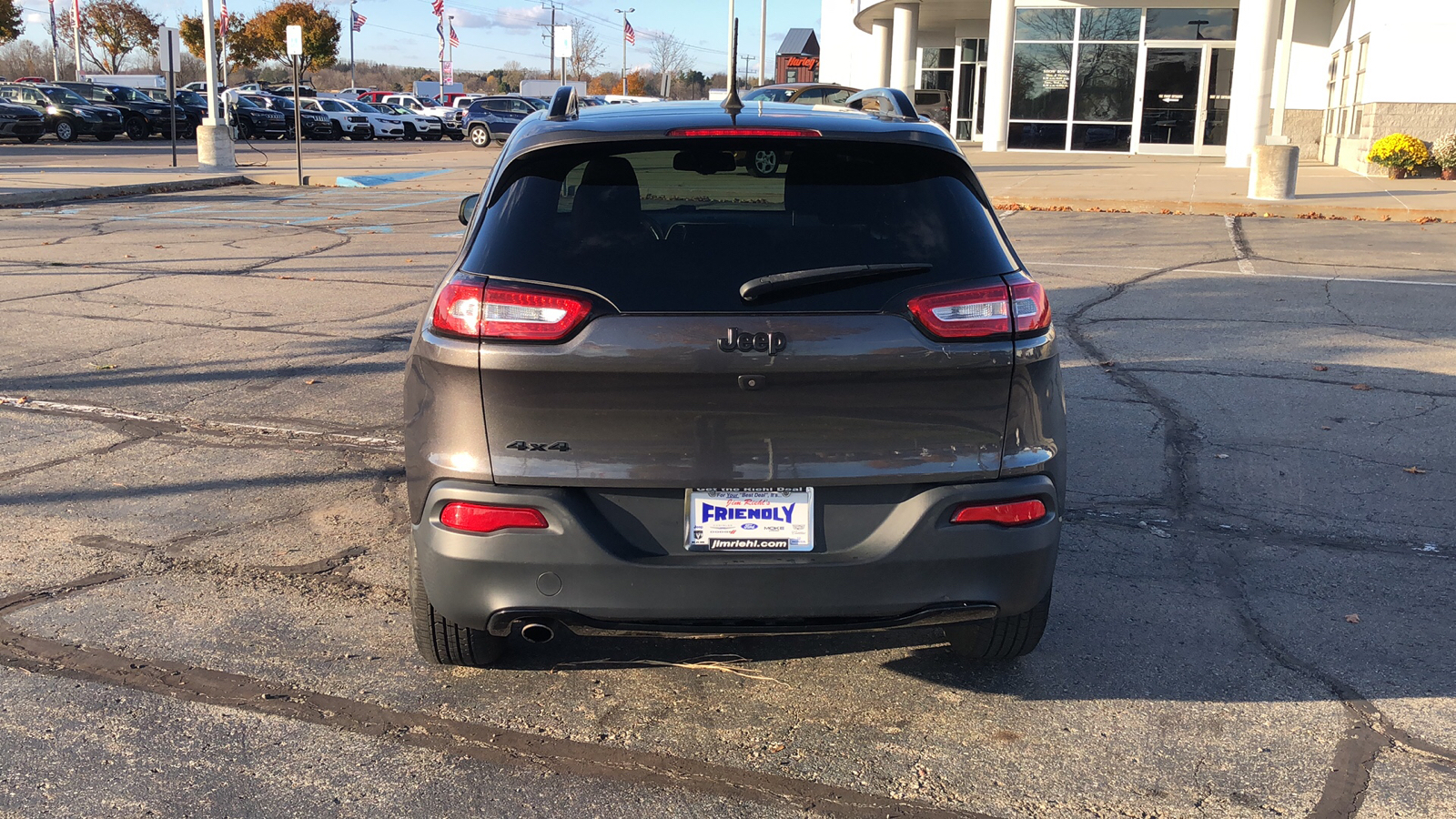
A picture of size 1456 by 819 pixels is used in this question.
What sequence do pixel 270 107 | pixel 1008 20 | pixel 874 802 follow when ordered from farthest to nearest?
pixel 270 107, pixel 1008 20, pixel 874 802

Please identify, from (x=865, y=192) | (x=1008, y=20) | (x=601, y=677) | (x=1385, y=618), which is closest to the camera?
→ (x=865, y=192)

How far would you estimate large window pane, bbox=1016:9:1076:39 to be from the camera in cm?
3192

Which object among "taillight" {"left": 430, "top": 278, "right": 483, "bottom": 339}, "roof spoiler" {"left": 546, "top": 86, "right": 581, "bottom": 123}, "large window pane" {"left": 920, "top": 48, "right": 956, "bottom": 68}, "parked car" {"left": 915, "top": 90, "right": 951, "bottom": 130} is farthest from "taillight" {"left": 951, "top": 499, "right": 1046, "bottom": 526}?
"large window pane" {"left": 920, "top": 48, "right": 956, "bottom": 68}

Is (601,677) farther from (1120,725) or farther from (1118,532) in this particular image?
(1118,532)

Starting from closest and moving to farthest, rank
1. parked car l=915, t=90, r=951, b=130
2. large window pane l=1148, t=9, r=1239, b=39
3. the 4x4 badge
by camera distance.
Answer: the 4x4 badge, large window pane l=1148, t=9, r=1239, b=39, parked car l=915, t=90, r=951, b=130

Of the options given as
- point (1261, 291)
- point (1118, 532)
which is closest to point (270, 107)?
point (1261, 291)

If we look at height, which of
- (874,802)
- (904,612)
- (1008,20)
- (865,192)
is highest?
(1008,20)

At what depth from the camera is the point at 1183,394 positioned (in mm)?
7156

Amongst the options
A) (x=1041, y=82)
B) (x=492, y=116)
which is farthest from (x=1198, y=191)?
(x=492, y=116)

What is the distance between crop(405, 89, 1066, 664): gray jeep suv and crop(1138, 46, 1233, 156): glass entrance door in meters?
31.2

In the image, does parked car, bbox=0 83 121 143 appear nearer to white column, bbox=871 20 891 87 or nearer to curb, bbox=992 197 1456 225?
white column, bbox=871 20 891 87

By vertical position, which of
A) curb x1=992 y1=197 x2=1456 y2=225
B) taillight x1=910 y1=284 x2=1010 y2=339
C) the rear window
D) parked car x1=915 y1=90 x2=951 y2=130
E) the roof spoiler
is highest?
parked car x1=915 y1=90 x2=951 y2=130

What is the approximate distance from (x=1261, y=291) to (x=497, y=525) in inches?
365

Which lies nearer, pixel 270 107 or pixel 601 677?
pixel 601 677
